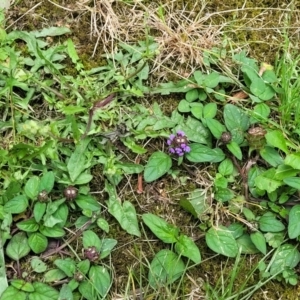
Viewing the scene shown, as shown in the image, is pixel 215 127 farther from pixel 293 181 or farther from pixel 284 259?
pixel 284 259

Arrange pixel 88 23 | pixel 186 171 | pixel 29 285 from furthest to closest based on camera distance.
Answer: pixel 88 23 → pixel 186 171 → pixel 29 285

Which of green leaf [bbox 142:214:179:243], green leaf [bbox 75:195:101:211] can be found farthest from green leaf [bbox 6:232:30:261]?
green leaf [bbox 142:214:179:243]

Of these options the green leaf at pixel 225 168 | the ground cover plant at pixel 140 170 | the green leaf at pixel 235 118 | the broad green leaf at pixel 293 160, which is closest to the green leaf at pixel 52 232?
the ground cover plant at pixel 140 170

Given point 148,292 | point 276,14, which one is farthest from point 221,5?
point 148,292

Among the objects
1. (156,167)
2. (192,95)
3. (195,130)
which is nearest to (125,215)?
(156,167)

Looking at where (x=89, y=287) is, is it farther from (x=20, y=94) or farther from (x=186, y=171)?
(x=20, y=94)

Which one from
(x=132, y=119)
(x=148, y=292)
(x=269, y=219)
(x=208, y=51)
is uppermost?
(x=208, y=51)

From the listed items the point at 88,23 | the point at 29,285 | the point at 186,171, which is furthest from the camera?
the point at 88,23
